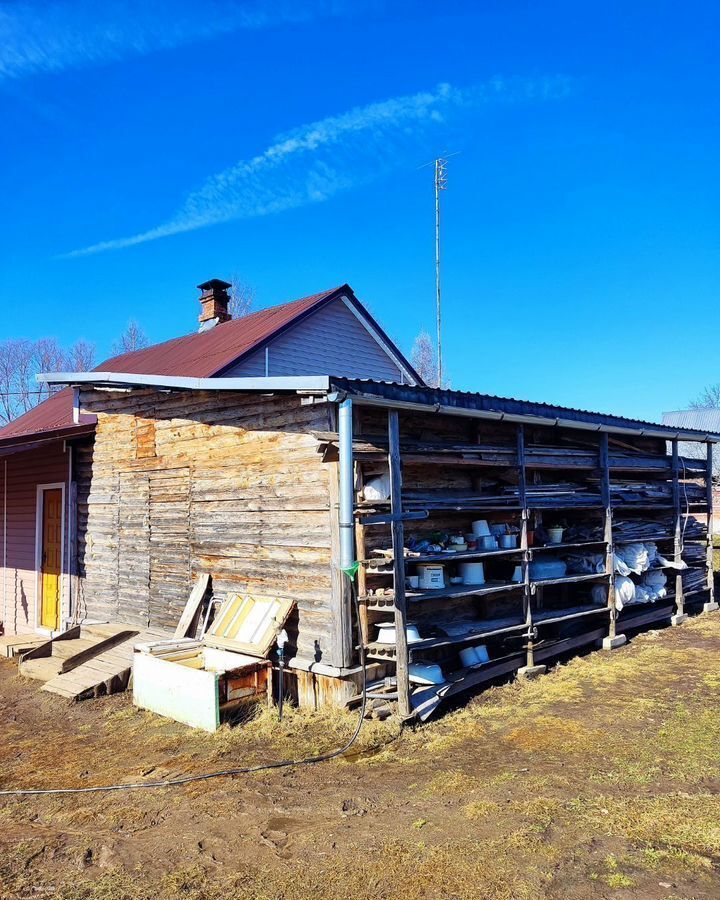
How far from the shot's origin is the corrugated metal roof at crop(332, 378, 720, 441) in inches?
241

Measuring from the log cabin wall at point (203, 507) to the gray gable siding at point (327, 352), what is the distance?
3170 millimetres

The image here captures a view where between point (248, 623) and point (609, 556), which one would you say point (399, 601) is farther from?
point (609, 556)

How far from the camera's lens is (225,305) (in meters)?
16.8

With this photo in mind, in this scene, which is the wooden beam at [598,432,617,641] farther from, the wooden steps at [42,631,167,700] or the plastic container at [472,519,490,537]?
the wooden steps at [42,631,167,700]

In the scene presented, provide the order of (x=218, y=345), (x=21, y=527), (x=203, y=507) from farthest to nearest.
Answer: (x=218, y=345)
(x=21, y=527)
(x=203, y=507)

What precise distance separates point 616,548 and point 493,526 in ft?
9.55

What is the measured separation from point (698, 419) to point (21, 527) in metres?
35.7

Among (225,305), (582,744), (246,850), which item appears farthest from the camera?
(225,305)

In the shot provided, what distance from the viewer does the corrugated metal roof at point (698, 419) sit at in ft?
119

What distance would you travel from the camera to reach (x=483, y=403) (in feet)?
24.1

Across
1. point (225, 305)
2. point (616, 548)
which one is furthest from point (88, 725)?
point (225, 305)

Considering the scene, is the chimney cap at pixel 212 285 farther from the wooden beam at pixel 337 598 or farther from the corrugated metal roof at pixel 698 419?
the corrugated metal roof at pixel 698 419

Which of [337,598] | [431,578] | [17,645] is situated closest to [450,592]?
[431,578]

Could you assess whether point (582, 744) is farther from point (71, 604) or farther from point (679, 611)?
point (71, 604)
